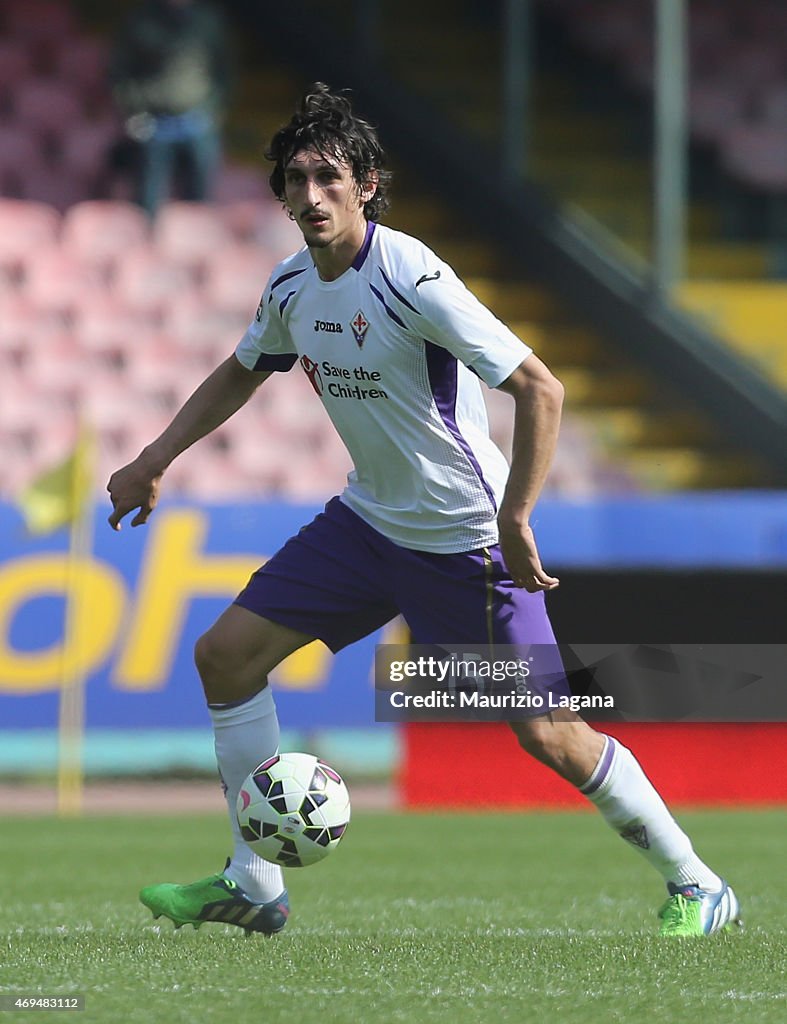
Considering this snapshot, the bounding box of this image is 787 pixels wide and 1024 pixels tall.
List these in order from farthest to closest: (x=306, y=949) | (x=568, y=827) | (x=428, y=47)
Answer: (x=428, y=47)
(x=568, y=827)
(x=306, y=949)

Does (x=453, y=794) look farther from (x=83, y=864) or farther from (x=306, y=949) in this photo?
(x=306, y=949)

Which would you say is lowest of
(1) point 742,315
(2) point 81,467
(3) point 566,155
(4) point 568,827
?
(4) point 568,827

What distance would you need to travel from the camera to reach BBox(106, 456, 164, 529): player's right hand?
202 inches

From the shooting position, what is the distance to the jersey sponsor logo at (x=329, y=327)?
4.81m

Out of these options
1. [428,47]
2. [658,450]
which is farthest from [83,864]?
[428,47]

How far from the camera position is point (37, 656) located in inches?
411

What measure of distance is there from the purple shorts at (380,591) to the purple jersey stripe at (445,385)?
12.2 inches

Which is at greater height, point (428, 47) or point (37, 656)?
point (428, 47)

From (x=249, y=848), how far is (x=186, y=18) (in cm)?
851

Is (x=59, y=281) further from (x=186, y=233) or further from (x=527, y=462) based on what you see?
(x=527, y=462)

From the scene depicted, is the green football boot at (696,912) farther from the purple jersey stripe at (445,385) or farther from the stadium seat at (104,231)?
the stadium seat at (104,231)

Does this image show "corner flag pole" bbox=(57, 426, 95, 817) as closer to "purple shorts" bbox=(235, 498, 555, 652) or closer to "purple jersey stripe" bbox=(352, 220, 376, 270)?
"purple shorts" bbox=(235, 498, 555, 652)

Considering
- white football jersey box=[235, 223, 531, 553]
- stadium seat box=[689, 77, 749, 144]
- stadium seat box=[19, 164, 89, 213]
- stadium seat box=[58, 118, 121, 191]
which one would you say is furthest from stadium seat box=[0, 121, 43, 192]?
white football jersey box=[235, 223, 531, 553]

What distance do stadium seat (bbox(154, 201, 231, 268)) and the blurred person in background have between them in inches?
19.1
